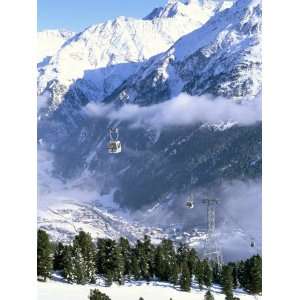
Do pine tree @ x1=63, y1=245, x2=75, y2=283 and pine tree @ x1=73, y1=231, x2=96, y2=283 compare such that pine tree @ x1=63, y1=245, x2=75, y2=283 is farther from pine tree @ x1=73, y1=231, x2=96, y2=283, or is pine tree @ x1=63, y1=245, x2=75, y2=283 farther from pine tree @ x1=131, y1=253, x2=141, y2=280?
pine tree @ x1=131, y1=253, x2=141, y2=280

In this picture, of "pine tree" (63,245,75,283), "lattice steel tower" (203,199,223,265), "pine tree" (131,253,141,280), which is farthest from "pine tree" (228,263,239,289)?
"pine tree" (63,245,75,283)

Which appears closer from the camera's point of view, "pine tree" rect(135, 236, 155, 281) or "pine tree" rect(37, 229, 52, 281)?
"pine tree" rect(37, 229, 52, 281)

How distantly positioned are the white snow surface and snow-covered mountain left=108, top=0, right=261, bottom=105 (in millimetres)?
3218

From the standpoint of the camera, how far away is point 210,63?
64.3ft

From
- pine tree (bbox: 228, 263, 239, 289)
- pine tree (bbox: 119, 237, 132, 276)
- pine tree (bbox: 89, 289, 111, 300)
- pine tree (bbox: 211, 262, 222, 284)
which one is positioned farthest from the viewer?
pine tree (bbox: 119, 237, 132, 276)

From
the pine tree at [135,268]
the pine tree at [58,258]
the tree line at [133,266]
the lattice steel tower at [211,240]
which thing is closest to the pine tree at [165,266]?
the tree line at [133,266]

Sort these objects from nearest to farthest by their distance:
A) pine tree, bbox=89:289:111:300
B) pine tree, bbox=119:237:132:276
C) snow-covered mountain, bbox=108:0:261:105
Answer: pine tree, bbox=89:289:111:300, pine tree, bbox=119:237:132:276, snow-covered mountain, bbox=108:0:261:105

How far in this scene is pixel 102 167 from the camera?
945 centimetres

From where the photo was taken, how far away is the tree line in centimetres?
479

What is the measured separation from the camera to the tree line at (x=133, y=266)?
4785mm

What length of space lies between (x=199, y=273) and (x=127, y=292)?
599 millimetres

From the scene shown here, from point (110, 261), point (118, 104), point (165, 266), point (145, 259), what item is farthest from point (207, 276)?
point (118, 104)
